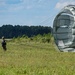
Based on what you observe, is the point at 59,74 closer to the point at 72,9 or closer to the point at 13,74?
the point at 13,74

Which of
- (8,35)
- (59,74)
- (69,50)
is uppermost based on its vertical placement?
(59,74)

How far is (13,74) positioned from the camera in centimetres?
1318

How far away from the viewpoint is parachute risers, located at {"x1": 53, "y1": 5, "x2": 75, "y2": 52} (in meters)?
29.4

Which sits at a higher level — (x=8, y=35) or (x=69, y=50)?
(x=69, y=50)

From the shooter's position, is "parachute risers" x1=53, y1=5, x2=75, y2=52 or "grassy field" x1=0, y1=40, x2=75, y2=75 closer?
"grassy field" x1=0, y1=40, x2=75, y2=75

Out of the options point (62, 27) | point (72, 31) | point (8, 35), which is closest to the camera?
point (72, 31)

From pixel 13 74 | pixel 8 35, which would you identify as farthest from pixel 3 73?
pixel 8 35

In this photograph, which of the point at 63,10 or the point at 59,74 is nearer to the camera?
the point at 59,74

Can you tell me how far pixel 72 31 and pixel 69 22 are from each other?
1.18m

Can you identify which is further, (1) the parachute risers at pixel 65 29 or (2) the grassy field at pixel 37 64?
(1) the parachute risers at pixel 65 29

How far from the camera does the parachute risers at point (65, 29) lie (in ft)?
96.3

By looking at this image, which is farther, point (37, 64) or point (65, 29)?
point (65, 29)

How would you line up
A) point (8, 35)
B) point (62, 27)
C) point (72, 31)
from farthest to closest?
point (8, 35), point (62, 27), point (72, 31)

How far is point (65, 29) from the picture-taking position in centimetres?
3067
